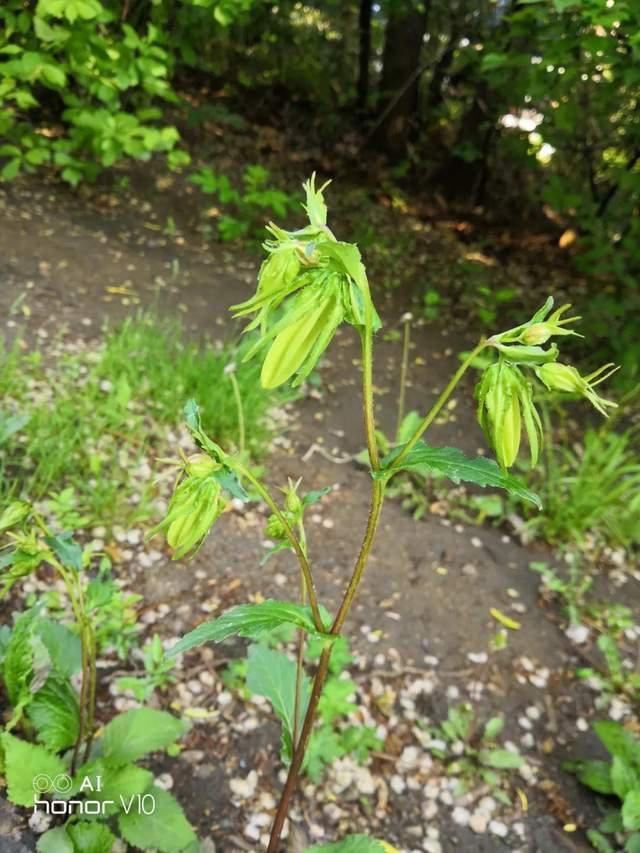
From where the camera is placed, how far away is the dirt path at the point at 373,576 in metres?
1.70

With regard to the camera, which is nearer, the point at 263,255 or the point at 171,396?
the point at 171,396

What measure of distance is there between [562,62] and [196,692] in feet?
8.27

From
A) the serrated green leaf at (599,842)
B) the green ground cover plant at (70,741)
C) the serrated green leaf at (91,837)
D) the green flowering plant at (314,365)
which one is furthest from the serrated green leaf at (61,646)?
the serrated green leaf at (599,842)

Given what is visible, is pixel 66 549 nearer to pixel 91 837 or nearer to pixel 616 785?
pixel 91 837

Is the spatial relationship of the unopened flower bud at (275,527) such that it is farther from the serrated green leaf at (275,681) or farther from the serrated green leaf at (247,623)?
the serrated green leaf at (275,681)

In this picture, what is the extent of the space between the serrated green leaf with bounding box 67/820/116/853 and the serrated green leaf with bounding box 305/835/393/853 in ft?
1.20

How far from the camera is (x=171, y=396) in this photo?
251cm

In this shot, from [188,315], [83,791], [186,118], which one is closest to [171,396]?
[188,315]

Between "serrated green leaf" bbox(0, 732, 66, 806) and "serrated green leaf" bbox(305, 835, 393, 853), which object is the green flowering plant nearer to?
"serrated green leaf" bbox(305, 835, 393, 853)

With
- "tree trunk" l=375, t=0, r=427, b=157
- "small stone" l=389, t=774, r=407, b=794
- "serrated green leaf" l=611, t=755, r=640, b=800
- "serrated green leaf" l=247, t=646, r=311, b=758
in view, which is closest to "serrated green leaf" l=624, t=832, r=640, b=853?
"serrated green leaf" l=611, t=755, r=640, b=800

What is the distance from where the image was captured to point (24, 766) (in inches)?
52.4

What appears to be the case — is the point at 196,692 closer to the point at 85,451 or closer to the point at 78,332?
the point at 85,451

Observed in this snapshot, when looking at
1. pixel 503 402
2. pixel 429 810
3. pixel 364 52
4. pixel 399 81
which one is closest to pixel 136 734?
pixel 429 810

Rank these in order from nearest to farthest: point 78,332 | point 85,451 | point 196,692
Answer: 1. point 196,692
2. point 85,451
3. point 78,332
